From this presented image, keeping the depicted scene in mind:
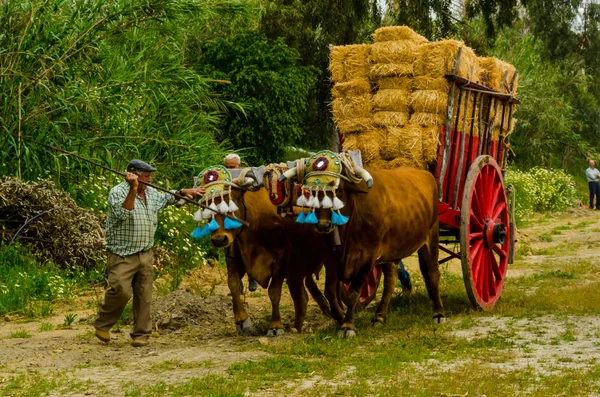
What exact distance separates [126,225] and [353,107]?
330 cm

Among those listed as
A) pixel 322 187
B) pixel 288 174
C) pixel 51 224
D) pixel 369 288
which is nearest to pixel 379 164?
pixel 369 288

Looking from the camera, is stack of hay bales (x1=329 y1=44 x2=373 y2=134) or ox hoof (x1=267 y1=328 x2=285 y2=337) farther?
stack of hay bales (x1=329 y1=44 x2=373 y2=134)

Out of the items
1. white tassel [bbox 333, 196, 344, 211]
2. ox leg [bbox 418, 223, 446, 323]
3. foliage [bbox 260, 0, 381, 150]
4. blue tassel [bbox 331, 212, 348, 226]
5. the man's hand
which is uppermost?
foliage [bbox 260, 0, 381, 150]

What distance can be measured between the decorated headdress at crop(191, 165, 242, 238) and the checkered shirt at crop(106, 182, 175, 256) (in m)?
0.47

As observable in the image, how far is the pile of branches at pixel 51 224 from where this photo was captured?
1235cm

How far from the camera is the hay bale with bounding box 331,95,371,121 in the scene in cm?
1090

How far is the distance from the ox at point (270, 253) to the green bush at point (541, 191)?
16915 mm

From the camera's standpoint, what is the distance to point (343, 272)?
927cm

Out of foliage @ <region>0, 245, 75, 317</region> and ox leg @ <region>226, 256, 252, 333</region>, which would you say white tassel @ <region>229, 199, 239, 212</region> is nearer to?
ox leg @ <region>226, 256, 252, 333</region>

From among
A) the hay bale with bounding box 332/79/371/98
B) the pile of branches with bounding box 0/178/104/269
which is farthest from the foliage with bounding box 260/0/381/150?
the hay bale with bounding box 332/79/371/98

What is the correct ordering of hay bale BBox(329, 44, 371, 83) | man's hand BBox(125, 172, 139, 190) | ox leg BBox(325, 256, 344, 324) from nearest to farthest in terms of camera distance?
man's hand BBox(125, 172, 139, 190)
ox leg BBox(325, 256, 344, 324)
hay bale BBox(329, 44, 371, 83)

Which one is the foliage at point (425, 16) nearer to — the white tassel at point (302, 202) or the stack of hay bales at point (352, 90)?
the stack of hay bales at point (352, 90)

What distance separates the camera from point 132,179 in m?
8.54

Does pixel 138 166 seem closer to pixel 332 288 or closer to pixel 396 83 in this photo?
pixel 332 288
